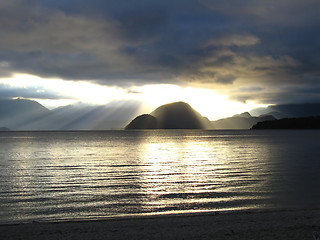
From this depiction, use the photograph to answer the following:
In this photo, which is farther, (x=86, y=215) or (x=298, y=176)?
(x=298, y=176)

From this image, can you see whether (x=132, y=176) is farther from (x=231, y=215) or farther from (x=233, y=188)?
(x=231, y=215)

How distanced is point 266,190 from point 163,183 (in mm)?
9032

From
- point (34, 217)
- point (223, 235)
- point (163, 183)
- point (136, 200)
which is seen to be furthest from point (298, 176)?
point (34, 217)

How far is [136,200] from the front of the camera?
2183 cm

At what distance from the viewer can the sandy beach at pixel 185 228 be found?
42.1 ft

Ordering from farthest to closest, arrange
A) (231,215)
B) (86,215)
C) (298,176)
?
(298,176) < (86,215) < (231,215)

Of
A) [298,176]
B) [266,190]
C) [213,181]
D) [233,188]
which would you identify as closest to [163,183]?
[213,181]

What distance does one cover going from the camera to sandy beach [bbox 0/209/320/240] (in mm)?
12828

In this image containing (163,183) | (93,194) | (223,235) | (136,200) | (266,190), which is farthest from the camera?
(163,183)

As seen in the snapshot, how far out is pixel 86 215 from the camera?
17.8 metres

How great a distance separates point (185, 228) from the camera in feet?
45.5

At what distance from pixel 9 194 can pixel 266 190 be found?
20302 mm

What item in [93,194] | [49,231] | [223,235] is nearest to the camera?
[223,235]

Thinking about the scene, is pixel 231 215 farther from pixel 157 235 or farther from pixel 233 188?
pixel 233 188
